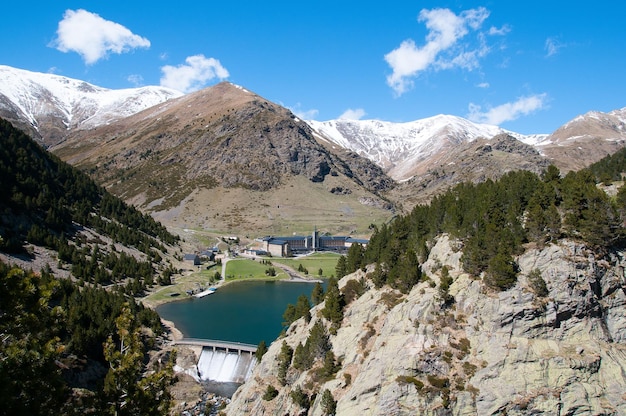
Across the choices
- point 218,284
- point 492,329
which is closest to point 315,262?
point 218,284

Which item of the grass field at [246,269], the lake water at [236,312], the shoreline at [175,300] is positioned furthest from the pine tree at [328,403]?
the grass field at [246,269]

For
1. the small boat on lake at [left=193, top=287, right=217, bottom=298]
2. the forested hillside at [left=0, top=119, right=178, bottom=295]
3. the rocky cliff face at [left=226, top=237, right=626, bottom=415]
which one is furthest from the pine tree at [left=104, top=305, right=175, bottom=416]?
the small boat on lake at [left=193, top=287, right=217, bottom=298]

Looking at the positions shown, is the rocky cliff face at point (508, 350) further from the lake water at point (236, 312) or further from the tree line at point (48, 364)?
the lake water at point (236, 312)

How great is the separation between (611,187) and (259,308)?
7879 cm

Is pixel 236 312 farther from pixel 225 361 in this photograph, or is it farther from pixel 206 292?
pixel 225 361

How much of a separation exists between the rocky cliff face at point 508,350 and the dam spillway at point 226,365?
24276 millimetres

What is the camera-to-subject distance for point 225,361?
72562mm

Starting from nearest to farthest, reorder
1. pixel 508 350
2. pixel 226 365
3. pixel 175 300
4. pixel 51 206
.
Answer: pixel 508 350, pixel 226 365, pixel 175 300, pixel 51 206

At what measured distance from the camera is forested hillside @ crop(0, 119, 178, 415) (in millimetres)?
15750

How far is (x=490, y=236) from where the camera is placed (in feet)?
154

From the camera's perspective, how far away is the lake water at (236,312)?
85.9 metres

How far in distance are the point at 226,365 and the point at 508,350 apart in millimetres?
49578

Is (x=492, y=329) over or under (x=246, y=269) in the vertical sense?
over

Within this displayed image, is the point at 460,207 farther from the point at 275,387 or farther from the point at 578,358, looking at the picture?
the point at 275,387
